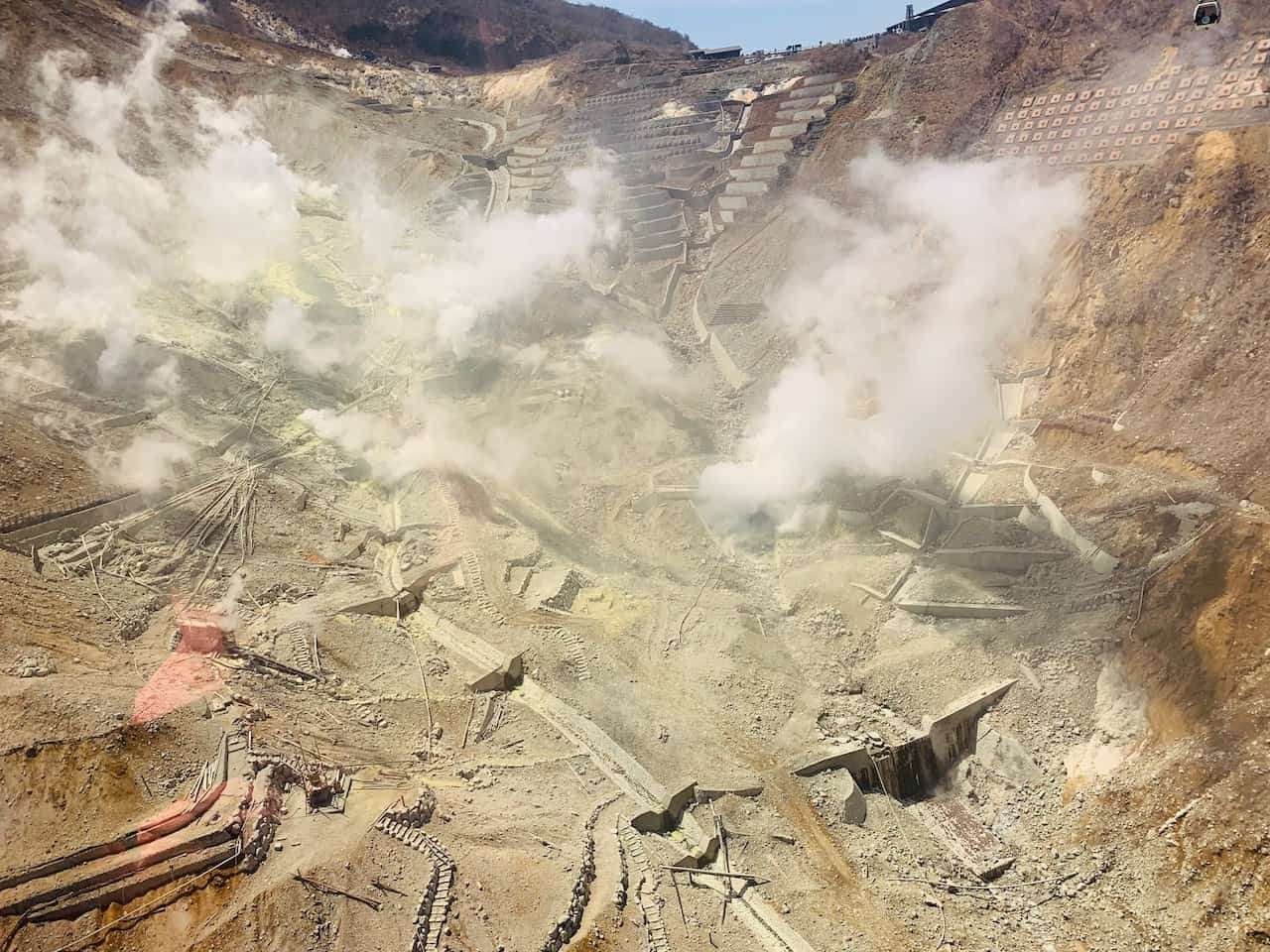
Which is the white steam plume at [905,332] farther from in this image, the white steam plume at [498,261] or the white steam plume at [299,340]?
the white steam plume at [299,340]

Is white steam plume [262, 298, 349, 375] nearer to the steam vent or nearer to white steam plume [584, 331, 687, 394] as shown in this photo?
the steam vent

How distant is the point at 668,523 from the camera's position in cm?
1947

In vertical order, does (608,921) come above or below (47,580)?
below

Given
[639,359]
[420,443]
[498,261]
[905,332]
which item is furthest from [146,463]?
[905,332]

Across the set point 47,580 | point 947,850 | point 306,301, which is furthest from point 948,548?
point 306,301

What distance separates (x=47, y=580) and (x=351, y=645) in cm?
542

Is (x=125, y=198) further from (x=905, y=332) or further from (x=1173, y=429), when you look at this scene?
(x=1173, y=429)

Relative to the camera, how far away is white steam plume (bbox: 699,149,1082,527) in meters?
19.5

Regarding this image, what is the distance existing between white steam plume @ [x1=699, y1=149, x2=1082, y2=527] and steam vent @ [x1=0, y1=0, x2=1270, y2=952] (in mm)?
133

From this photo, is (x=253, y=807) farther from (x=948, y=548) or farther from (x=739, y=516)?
(x=948, y=548)

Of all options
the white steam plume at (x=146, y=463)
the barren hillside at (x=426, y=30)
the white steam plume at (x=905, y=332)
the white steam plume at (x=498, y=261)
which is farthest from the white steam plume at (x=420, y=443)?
the barren hillside at (x=426, y=30)

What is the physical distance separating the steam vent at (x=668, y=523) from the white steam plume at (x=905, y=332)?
133mm

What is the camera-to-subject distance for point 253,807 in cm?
1024

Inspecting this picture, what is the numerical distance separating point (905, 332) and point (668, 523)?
8739mm
